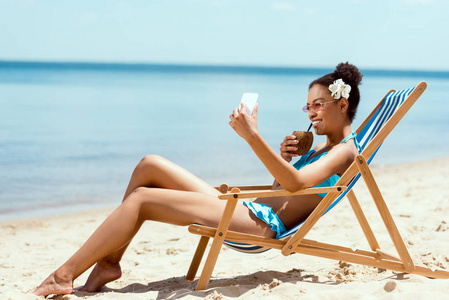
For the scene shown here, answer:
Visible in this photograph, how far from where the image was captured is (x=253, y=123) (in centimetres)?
264

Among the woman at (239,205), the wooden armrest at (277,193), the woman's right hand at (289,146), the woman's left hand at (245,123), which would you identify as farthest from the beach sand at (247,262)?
the woman's left hand at (245,123)

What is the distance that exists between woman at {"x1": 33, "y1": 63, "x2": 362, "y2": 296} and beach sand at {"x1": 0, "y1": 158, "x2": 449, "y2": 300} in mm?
194

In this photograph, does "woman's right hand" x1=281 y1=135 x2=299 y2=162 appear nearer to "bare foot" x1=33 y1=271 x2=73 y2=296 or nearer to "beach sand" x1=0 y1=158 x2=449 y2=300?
"beach sand" x1=0 y1=158 x2=449 y2=300

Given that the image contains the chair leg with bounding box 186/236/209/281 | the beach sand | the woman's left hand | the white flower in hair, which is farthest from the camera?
the chair leg with bounding box 186/236/209/281

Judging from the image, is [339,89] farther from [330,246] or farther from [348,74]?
[330,246]

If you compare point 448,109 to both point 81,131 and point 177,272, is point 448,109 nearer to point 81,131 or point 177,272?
point 81,131

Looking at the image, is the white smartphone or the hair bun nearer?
the white smartphone

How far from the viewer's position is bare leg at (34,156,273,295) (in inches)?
114

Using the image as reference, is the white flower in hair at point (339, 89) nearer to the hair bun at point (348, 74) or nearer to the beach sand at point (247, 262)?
the hair bun at point (348, 74)

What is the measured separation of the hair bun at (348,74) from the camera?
321 centimetres

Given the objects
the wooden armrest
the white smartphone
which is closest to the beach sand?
the wooden armrest

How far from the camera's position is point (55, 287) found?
293 centimetres

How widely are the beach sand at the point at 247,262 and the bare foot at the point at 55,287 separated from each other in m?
0.04

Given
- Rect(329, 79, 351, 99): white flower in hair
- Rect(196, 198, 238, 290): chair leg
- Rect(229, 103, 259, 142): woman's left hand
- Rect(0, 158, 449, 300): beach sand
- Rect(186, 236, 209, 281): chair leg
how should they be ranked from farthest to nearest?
Rect(186, 236, 209, 281): chair leg → Rect(329, 79, 351, 99): white flower in hair → Rect(0, 158, 449, 300): beach sand → Rect(196, 198, 238, 290): chair leg → Rect(229, 103, 259, 142): woman's left hand
